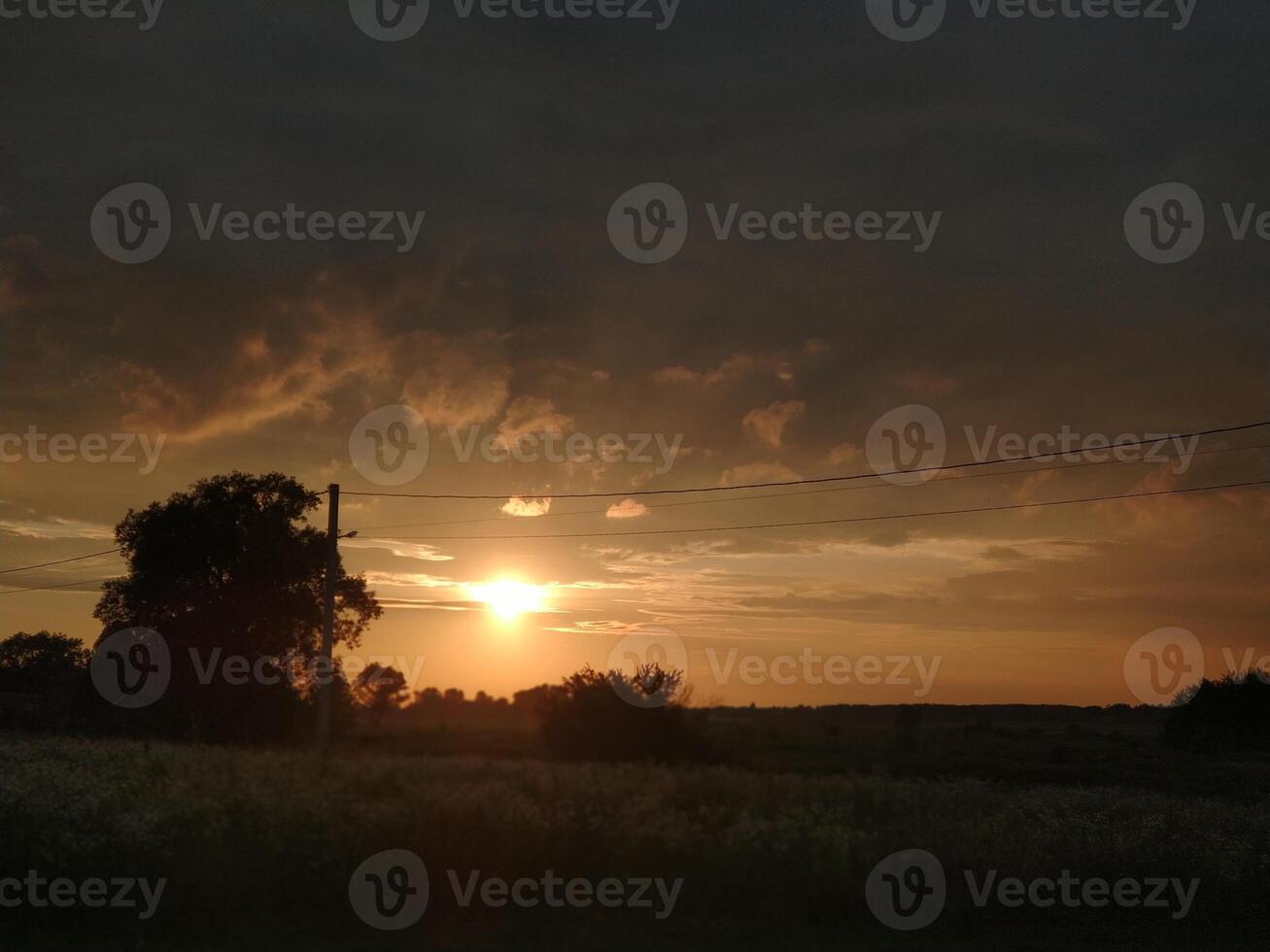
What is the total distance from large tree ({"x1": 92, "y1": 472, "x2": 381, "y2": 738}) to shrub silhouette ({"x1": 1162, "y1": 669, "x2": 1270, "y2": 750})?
1926 inches

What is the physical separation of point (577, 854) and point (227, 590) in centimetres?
3452

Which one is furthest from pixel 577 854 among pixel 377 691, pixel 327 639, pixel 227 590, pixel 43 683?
pixel 43 683

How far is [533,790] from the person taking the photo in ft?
60.3

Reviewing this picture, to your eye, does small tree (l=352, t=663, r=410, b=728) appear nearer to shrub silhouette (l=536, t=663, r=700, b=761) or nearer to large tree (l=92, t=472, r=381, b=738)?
large tree (l=92, t=472, r=381, b=738)

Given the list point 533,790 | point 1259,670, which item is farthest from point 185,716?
point 1259,670

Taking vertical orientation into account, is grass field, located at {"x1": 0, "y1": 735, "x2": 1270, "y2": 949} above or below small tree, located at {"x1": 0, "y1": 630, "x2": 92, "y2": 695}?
below

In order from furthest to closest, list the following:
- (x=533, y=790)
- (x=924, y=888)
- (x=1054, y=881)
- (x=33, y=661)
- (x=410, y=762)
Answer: (x=33, y=661) → (x=410, y=762) → (x=533, y=790) → (x=1054, y=881) → (x=924, y=888)

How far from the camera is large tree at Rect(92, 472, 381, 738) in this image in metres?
43.7

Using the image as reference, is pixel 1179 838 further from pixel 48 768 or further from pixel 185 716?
pixel 185 716

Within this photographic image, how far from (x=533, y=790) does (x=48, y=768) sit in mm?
10759

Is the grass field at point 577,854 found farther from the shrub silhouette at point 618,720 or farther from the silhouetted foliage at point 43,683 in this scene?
the silhouetted foliage at point 43,683

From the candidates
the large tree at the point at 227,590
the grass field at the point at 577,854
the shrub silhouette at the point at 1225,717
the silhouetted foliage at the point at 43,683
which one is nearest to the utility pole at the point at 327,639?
the grass field at the point at 577,854

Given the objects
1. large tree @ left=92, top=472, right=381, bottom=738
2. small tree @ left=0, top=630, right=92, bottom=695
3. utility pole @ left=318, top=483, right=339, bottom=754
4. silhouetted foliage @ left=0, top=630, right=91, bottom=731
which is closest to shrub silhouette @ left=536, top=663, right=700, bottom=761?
utility pole @ left=318, top=483, right=339, bottom=754

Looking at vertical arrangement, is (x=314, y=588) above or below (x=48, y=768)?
above
